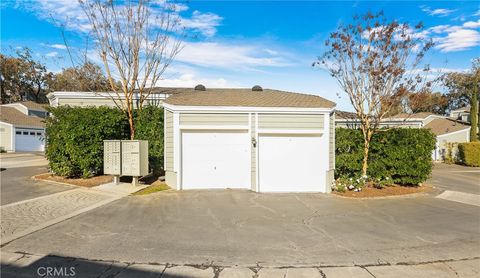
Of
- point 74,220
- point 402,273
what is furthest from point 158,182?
point 402,273

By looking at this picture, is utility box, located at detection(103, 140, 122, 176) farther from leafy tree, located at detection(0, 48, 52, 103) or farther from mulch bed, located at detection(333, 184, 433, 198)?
leafy tree, located at detection(0, 48, 52, 103)

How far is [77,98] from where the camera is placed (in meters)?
14.1

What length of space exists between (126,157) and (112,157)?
52cm

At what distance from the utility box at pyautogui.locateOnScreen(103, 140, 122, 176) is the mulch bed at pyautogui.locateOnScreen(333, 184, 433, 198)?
719 cm

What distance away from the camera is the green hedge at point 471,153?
22.1m

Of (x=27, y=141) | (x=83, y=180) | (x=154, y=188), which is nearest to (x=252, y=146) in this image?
(x=154, y=188)

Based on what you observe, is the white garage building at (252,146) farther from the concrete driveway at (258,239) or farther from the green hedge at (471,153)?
the green hedge at (471,153)

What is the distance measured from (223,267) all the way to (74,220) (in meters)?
3.84

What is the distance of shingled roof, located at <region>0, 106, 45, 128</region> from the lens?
1168 inches

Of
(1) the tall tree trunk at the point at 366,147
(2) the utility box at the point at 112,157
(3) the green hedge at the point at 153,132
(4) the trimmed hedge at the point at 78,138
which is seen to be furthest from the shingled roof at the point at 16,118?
(1) the tall tree trunk at the point at 366,147

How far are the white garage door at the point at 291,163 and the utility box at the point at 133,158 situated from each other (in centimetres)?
385

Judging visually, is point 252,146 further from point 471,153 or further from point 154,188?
point 471,153

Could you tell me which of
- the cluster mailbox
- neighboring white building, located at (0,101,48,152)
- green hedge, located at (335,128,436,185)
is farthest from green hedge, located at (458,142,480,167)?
neighboring white building, located at (0,101,48,152)

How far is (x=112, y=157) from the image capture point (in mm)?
10227
